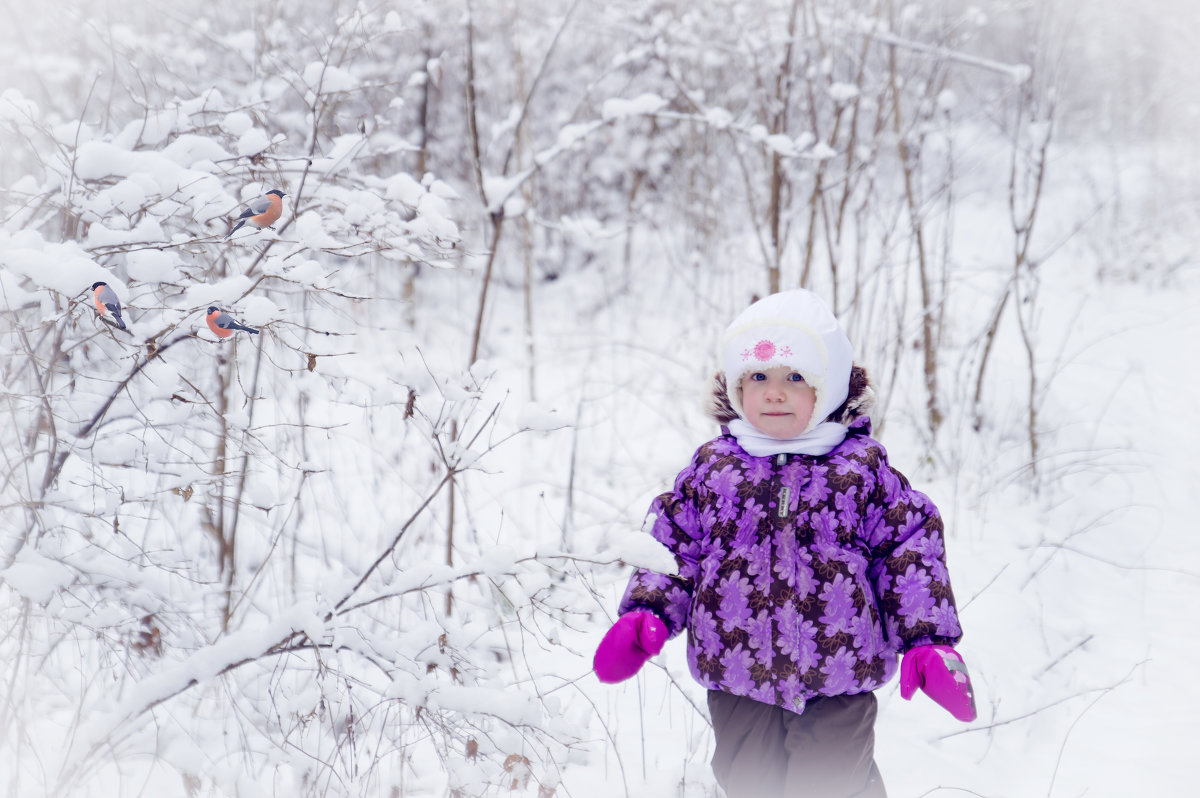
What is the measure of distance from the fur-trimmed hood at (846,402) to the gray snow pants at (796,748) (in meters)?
0.49

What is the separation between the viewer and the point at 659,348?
484 cm

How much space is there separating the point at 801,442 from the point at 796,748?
0.52m

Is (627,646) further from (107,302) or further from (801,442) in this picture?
(107,302)

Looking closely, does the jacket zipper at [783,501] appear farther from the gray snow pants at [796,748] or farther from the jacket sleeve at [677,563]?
the gray snow pants at [796,748]

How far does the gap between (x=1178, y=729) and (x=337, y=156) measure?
2357mm

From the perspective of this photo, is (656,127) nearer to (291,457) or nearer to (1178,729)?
(291,457)

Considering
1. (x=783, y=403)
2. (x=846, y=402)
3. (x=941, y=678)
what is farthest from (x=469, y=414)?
(x=941, y=678)

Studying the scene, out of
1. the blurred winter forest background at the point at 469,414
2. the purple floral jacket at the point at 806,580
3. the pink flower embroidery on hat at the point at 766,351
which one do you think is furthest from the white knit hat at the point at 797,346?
the blurred winter forest background at the point at 469,414

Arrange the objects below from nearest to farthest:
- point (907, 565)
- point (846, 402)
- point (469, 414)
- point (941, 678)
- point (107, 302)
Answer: point (107, 302)
point (941, 678)
point (907, 565)
point (846, 402)
point (469, 414)

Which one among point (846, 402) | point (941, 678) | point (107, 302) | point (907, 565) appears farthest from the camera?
point (846, 402)

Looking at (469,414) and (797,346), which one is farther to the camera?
(469,414)

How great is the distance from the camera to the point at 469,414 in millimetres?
1572

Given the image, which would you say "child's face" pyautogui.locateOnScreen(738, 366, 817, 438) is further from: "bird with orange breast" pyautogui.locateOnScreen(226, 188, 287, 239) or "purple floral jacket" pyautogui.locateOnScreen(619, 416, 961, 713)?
"bird with orange breast" pyautogui.locateOnScreen(226, 188, 287, 239)

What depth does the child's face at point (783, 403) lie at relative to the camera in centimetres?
134
